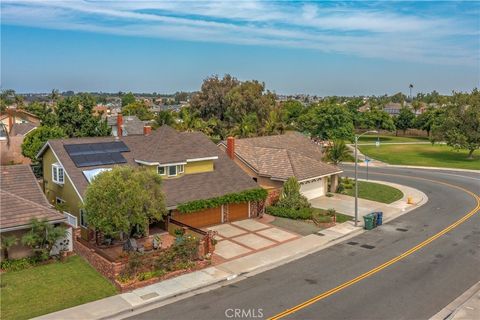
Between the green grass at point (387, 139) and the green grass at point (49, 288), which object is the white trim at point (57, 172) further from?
the green grass at point (387, 139)

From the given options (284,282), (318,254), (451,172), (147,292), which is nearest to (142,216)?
(147,292)

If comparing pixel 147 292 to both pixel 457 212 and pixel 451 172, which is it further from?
pixel 451 172

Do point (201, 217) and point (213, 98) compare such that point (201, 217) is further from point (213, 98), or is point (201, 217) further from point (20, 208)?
point (213, 98)

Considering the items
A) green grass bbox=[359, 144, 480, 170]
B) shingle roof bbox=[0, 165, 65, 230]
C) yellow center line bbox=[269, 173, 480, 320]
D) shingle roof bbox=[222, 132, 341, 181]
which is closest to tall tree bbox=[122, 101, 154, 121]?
green grass bbox=[359, 144, 480, 170]

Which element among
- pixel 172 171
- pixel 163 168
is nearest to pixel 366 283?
pixel 172 171

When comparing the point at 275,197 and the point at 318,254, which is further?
the point at 275,197

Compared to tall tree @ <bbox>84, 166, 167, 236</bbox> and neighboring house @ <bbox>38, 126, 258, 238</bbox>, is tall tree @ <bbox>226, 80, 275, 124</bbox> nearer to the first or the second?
neighboring house @ <bbox>38, 126, 258, 238</bbox>
